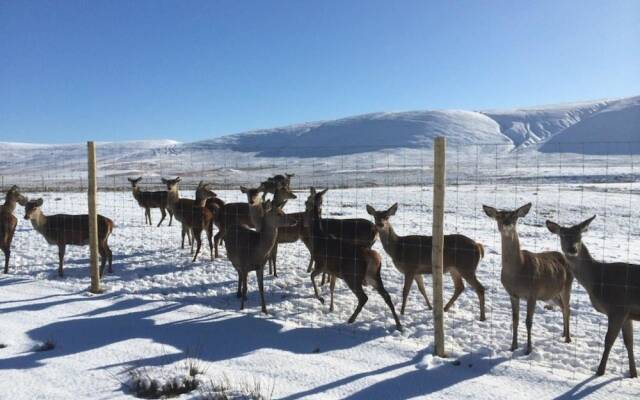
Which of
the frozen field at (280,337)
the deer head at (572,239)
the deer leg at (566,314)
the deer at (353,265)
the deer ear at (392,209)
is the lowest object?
the frozen field at (280,337)

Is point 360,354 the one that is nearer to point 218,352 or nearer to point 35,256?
point 218,352

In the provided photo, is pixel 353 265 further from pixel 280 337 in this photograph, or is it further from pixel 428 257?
pixel 280 337

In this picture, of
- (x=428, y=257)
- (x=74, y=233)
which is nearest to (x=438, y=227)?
(x=428, y=257)

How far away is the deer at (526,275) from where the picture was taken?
702 centimetres

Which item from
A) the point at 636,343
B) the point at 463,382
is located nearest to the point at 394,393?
the point at 463,382

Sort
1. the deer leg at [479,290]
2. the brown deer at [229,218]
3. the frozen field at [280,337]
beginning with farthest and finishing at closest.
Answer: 1. the brown deer at [229,218]
2. the deer leg at [479,290]
3. the frozen field at [280,337]

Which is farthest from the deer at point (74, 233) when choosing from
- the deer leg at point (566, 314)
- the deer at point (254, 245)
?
the deer leg at point (566, 314)

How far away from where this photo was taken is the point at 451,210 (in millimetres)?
22531

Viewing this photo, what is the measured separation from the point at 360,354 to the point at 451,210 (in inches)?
664

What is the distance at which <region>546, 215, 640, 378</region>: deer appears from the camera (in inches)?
241

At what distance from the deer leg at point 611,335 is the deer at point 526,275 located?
0.96 m

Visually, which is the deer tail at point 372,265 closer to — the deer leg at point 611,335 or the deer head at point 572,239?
the deer head at point 572,239

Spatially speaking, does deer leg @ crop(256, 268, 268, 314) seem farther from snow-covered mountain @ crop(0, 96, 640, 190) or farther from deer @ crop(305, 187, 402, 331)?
snow-covered mountain @ crop(0, 96, 640, 190)

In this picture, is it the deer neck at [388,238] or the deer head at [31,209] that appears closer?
the deer neck at [388,238]
